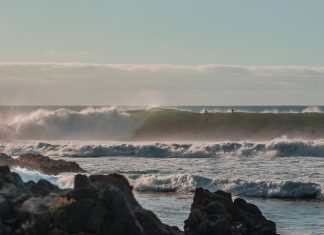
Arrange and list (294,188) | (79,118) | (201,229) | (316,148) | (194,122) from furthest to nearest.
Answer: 1. (79,118)
2. (194,122)
3. (316,148)
4. (294,188)
5. (201,229)

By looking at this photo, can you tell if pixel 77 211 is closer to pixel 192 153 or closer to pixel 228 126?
pixel 192 153

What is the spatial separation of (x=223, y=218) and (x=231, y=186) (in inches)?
524

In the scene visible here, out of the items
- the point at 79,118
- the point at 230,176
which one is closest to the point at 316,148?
the point at 230,176

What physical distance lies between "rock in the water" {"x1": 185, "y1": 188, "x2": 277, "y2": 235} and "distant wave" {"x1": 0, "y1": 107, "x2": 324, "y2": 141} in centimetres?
4804

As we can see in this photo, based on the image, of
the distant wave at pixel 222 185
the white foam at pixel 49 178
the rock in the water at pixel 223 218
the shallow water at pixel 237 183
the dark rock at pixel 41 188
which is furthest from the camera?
the distant wave at pixel 222 185

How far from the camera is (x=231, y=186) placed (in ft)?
101

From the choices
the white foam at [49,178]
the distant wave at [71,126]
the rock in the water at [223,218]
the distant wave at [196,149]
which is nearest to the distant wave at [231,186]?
the white foam at [49,178]

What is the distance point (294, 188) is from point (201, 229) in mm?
13192

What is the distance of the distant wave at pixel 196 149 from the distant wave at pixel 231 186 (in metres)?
19.3

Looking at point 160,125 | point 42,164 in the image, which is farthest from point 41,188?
point 160,125

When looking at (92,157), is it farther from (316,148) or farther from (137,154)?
(316,148)

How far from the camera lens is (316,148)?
52438 millimetres

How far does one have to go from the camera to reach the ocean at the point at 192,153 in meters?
27.2

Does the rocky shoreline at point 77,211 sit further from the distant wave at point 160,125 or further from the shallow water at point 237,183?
the distant wave at point 160,125
